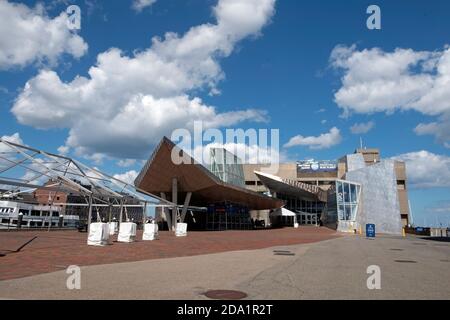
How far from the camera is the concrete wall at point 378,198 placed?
6314 cm

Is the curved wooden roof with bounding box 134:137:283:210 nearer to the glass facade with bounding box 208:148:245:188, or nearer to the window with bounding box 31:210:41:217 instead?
the glass facade with bounding box 208:148:245:188

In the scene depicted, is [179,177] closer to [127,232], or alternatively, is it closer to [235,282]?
[127,232]

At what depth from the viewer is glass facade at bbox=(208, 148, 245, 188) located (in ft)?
226

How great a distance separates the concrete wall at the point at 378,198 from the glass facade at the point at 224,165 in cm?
2081

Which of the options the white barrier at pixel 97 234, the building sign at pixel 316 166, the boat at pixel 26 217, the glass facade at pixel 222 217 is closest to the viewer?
the white barrier at pixel 97 234

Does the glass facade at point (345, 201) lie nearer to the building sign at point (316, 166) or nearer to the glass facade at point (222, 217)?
the glass facade at point (222, 217)

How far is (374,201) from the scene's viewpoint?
6425cm

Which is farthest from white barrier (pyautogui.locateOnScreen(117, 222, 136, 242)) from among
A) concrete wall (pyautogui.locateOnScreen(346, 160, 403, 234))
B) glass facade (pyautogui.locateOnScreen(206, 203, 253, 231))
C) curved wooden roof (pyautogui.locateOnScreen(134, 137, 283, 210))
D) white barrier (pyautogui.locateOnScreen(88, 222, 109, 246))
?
concrete wall (pyautogui.locateOnScreen(346, 160, 403, 234))

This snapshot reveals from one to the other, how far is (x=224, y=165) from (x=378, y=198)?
2631 cm

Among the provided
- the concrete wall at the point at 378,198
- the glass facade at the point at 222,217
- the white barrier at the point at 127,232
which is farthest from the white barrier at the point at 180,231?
the concrete wall at the point at 378,198
